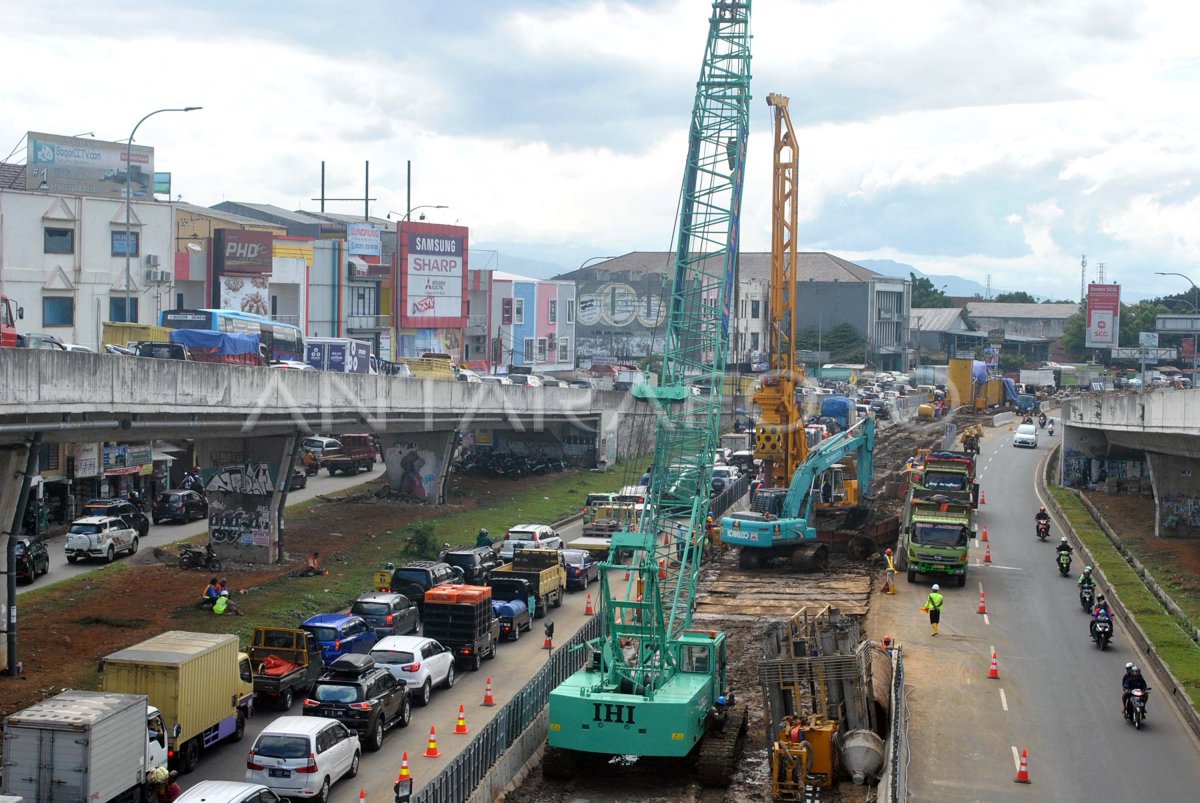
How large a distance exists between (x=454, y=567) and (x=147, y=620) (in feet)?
29.6

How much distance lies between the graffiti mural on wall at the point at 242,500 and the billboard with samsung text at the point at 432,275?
4866 cm

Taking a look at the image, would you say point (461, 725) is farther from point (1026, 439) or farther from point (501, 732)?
point (1026, 439)

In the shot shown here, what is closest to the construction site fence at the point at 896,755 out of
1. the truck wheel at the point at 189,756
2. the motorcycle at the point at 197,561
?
the truck wheel at the point at 189,756

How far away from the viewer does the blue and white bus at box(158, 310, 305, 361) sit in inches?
1998

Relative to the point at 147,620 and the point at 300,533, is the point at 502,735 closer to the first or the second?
the point at 147,620

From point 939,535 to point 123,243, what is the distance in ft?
147

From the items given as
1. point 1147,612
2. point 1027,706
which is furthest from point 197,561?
point 1147,612

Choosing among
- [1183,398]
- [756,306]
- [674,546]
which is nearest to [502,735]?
[674,546]

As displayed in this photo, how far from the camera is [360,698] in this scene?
24.9 m

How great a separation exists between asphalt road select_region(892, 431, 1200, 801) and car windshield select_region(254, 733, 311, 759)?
10205 mm

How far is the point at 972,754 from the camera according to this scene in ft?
82.1

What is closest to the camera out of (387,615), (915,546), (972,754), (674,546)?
(972,754)

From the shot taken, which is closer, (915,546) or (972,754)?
(972,754)

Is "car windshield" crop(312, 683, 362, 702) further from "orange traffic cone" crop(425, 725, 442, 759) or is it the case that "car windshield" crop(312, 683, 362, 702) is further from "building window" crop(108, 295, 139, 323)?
"building window" crop(108, 295, 139, 323)
